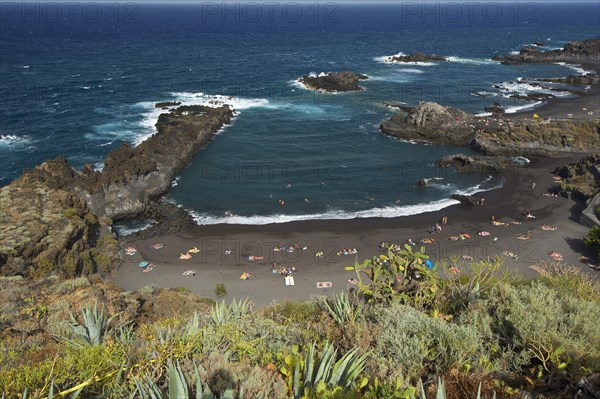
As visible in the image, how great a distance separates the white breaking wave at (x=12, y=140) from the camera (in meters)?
43.7

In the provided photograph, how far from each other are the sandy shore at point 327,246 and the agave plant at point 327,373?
50.9 ft

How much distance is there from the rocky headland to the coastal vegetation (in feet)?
44.2

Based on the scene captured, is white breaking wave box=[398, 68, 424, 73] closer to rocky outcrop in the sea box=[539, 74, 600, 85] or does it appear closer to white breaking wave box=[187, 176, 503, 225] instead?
rocky outcrop in the sea box=[539, 74, 600, 85]

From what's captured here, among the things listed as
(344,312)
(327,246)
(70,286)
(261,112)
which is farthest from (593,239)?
(261,112)

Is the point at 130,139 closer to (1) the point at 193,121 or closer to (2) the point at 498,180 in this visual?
(1) the point at 193,121

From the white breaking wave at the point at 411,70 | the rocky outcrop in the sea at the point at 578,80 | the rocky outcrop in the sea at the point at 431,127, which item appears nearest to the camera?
the rocky outcrop in the sea at the point at 431,127

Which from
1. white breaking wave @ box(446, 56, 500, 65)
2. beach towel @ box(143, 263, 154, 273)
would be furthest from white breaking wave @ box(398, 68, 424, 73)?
beach towel @ box(143, 263, 154, 273)

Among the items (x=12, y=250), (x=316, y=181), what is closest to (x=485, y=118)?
(x=316, y=181)

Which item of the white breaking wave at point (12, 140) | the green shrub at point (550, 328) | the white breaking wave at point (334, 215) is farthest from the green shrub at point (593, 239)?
the white breaking wave at point (12, 140)

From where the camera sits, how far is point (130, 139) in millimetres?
44625

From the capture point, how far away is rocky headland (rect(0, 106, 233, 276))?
80.9 ft

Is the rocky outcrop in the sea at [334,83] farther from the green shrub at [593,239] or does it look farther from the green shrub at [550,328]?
the green shrub at [550,328]

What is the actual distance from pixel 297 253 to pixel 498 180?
20.4 meters

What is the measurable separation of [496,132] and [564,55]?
199ft
